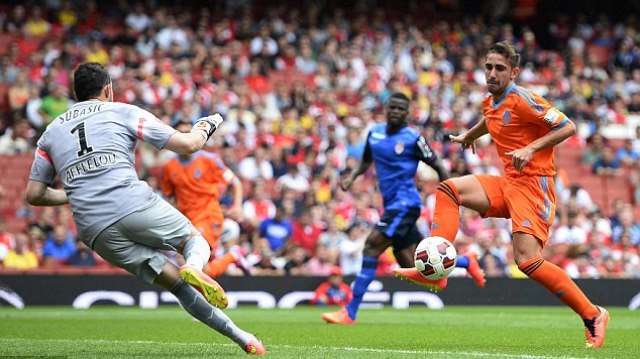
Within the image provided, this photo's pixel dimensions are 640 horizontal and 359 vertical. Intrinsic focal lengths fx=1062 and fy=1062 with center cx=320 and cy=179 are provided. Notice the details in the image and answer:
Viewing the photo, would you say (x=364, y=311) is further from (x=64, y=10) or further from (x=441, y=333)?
(x=64, y=10)

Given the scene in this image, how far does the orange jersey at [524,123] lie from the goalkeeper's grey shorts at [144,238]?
2.96 meters

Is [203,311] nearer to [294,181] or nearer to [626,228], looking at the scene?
[294,181]

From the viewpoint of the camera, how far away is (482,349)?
27.2 feet

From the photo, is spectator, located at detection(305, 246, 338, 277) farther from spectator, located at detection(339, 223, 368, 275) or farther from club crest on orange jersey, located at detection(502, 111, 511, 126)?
club crest on orange jersey, located at detection(502, 111, 511, 126)

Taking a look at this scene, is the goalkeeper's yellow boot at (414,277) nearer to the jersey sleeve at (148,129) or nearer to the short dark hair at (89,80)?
the jersey sleeve at (148,129)

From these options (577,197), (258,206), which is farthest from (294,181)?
(577,197)

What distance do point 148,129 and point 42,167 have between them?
0.86 meters

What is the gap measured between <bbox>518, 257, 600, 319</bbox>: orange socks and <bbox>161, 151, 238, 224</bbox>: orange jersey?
517cm

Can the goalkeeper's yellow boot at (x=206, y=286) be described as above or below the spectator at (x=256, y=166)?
above

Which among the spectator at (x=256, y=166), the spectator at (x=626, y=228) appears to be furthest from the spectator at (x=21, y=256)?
the spectator at (x=626, y=228)

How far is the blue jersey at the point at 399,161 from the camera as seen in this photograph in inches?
476

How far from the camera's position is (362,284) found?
39.5 feet

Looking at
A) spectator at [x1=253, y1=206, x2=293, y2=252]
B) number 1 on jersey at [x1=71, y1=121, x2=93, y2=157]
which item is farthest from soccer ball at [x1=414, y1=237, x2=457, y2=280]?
spectator at [x1=253, y1=206, x2=293, y2=252]

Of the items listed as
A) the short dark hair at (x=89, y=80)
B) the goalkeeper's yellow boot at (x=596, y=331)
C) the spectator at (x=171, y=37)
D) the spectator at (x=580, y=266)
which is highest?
the spectator at (x=171, y=37)
